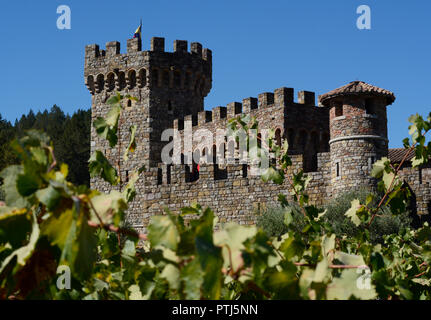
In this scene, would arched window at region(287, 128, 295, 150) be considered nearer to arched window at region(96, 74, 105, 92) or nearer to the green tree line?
arched window at region(96, 74, 105, 92)

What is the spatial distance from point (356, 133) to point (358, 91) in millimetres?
1207

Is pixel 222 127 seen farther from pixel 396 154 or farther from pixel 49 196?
pixel 49 196

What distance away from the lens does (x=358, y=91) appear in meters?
17.7

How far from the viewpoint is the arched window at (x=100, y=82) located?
30.0 meters

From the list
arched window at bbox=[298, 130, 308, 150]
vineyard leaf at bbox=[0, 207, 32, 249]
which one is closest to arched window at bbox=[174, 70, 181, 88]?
arched window at bbox=[298, 130, 308, 150]

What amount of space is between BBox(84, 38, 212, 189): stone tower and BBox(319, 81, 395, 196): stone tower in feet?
38.4

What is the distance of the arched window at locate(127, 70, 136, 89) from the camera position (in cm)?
2909

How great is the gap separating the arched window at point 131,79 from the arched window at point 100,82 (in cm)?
153

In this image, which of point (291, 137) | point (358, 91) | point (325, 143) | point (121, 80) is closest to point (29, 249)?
point (358, 91)

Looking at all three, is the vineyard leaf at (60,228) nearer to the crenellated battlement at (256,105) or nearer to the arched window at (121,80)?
the crenellated battlement at (256,105)
